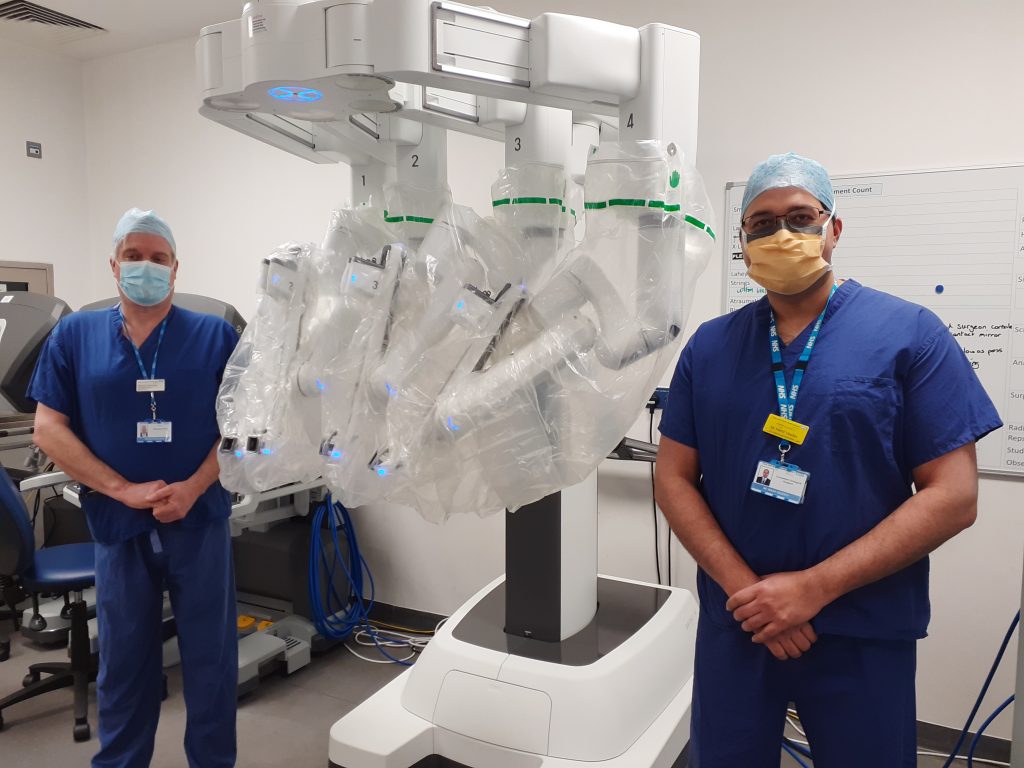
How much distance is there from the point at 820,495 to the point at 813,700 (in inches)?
14.3

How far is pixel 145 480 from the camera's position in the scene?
1.89 metres

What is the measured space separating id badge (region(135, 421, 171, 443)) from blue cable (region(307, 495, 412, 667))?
1.20 m

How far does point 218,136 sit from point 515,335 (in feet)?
10.4

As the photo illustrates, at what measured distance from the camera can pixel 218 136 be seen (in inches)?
140

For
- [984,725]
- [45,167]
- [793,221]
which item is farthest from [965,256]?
[45,167]

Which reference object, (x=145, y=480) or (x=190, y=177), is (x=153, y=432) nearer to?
(x=145, y=480)

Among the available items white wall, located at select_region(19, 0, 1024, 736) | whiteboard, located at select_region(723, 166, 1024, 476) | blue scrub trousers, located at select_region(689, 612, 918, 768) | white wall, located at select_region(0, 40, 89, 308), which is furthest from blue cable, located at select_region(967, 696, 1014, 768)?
white wall, located at select_region(0, 40, 89, 308)

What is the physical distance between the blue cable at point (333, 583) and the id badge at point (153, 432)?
1.20m

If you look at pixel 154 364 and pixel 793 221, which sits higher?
pixel 793 221

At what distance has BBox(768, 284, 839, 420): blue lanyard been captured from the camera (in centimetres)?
127

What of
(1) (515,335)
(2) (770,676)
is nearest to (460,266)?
(1) (515,335)

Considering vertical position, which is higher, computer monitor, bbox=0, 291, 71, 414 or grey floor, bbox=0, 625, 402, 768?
computer monitor, bbox=0, 291, 71, 414

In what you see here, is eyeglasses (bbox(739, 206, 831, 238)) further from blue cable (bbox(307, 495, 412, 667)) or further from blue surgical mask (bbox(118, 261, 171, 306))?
blue cable (bbox(307, 495, 412, 667))

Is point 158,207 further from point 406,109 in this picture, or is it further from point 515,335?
point 515,335
